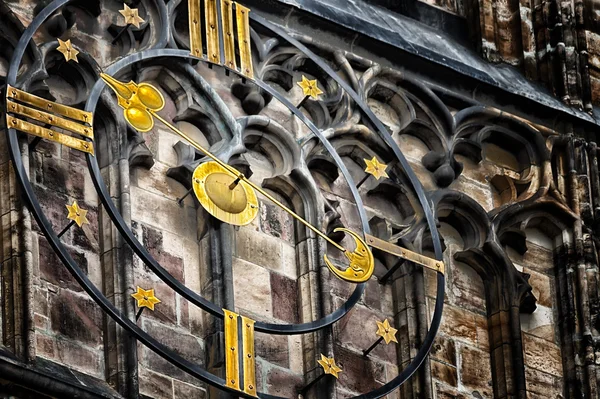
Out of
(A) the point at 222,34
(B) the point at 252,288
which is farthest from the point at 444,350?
(A) the point at 222,34

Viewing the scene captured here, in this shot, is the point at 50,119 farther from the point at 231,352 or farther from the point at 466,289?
the point at 466,289

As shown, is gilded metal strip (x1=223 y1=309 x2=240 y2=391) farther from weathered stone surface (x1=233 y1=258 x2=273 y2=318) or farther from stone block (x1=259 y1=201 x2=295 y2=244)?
stone block (x1=259 y1=201 x2=295 y2=244)

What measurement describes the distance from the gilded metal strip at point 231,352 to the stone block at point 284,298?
0.48 m

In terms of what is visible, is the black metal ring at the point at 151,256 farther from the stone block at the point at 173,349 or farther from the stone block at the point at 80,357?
the stone block at the point at 80,357

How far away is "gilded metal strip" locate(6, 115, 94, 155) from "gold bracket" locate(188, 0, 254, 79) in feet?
4.20

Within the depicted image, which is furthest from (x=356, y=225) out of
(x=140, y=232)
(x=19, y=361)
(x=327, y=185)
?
(x=19, y=361)

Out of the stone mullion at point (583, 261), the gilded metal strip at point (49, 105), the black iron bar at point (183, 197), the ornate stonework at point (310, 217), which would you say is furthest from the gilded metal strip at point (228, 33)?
the stone mullion at point (583, 261)

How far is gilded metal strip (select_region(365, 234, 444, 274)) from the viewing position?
18.7 meters

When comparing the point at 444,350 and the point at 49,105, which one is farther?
the point at 444,350

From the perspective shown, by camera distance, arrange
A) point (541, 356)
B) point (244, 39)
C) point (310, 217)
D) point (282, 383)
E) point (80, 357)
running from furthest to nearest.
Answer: point (541, 356) < point (244, 39) < point (310, 217) < point (282, 383) < point (80, 357)

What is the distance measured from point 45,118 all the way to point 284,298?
1.58 meters

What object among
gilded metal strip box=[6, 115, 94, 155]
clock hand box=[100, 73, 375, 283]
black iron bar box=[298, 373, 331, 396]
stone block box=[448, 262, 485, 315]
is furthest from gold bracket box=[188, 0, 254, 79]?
black iron bar box=[298, 373, 331, 396]

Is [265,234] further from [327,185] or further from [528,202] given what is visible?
[528,202]

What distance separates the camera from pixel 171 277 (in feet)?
57.4
